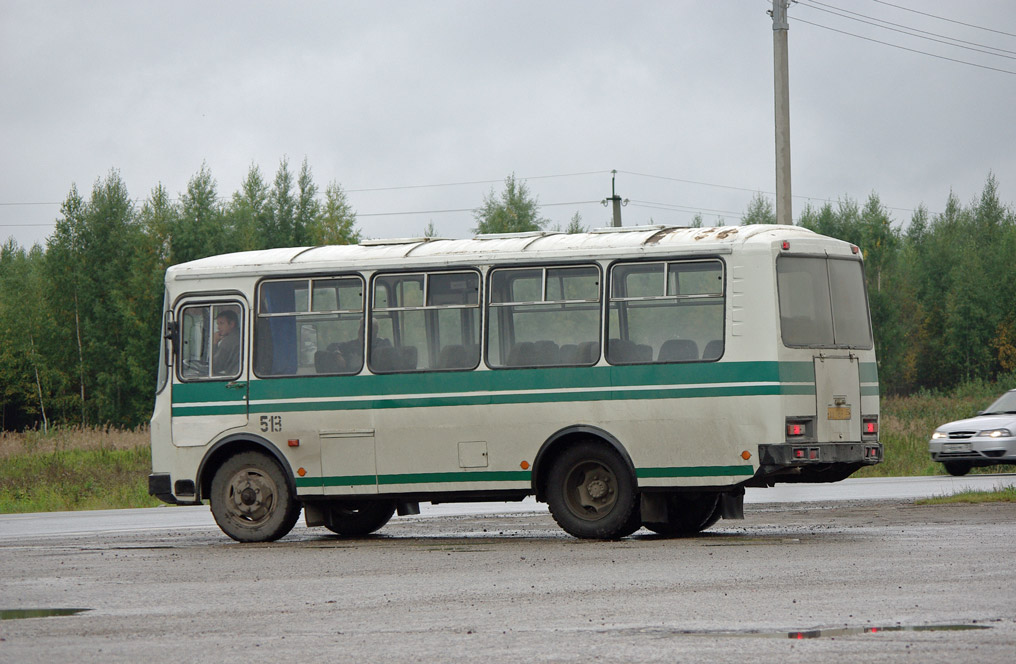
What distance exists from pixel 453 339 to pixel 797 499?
9.24 m

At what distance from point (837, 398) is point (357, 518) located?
564 cm

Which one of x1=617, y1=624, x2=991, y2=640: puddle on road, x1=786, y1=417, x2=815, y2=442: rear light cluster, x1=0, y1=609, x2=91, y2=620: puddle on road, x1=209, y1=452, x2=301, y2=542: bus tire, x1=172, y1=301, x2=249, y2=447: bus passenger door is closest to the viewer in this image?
x1=617, y1=624, x2=991, y2=640: puddle on road

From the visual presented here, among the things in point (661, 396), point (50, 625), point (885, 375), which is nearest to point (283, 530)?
point (661, 396)

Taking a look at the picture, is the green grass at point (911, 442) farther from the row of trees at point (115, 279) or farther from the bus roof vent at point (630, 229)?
the row of trees at point (115, 279)

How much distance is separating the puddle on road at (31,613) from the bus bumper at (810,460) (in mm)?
7031

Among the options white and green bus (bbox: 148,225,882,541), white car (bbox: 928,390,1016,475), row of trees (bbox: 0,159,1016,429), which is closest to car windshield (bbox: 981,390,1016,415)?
white car (bbox: 928,390,1016,475)

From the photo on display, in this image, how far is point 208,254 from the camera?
249 feet

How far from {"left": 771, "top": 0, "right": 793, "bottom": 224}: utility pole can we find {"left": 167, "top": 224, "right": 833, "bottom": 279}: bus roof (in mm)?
8990

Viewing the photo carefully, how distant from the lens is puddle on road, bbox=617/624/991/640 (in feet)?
26.2

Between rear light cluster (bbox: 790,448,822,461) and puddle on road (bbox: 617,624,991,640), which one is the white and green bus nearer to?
rear light cluster (bbox: 790,448,822,461)

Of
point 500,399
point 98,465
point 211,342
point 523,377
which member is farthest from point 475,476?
point 98,465

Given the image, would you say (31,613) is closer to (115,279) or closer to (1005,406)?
(1005,406)

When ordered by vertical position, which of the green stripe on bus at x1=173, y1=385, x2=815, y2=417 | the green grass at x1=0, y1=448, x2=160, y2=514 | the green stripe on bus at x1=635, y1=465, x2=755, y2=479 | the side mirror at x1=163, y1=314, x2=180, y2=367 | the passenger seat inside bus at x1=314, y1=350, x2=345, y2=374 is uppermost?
the side mirror at x1=163, y1=314, x2=180, y2=367

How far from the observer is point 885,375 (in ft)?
302
